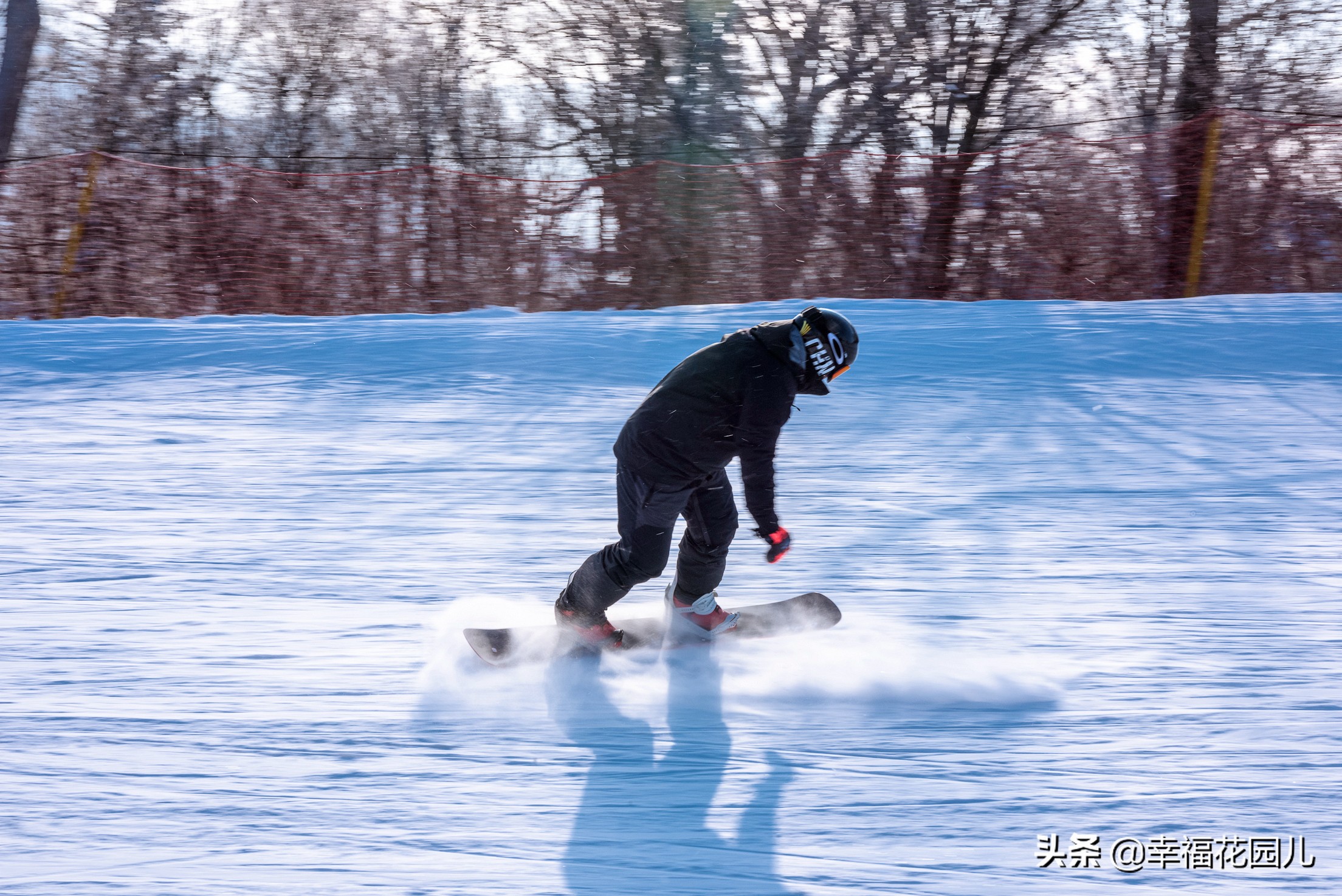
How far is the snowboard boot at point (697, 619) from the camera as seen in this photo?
3.12 metres

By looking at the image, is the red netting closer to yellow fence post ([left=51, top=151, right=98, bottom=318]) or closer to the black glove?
yellow fence post ([left=51, top=151, right=98, bottom=318])

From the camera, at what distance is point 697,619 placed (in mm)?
3143

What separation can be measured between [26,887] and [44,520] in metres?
2.48

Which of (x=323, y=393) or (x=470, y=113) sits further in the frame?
(x=470, y=113)

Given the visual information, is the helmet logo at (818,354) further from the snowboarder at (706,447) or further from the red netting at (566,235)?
the red netting at (566,235)

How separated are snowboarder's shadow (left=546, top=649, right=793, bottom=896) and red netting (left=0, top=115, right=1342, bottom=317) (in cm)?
660

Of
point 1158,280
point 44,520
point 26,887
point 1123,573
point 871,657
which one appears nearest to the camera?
point 26,887

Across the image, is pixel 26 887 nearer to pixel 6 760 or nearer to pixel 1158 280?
pixel 6 760

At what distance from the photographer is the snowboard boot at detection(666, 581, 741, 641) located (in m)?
3.12

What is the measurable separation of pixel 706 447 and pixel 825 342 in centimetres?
46

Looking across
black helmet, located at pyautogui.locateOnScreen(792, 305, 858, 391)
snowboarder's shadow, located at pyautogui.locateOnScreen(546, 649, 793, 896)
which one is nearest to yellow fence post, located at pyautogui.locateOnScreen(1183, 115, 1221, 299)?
black helmet, located at pyautogui.locateOnScreen(792, 305, 858, 391)

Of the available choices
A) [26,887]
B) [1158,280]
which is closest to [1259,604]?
[26,887]

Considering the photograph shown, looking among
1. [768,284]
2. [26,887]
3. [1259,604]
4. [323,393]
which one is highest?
[768,284]

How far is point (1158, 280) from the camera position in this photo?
8406mm
